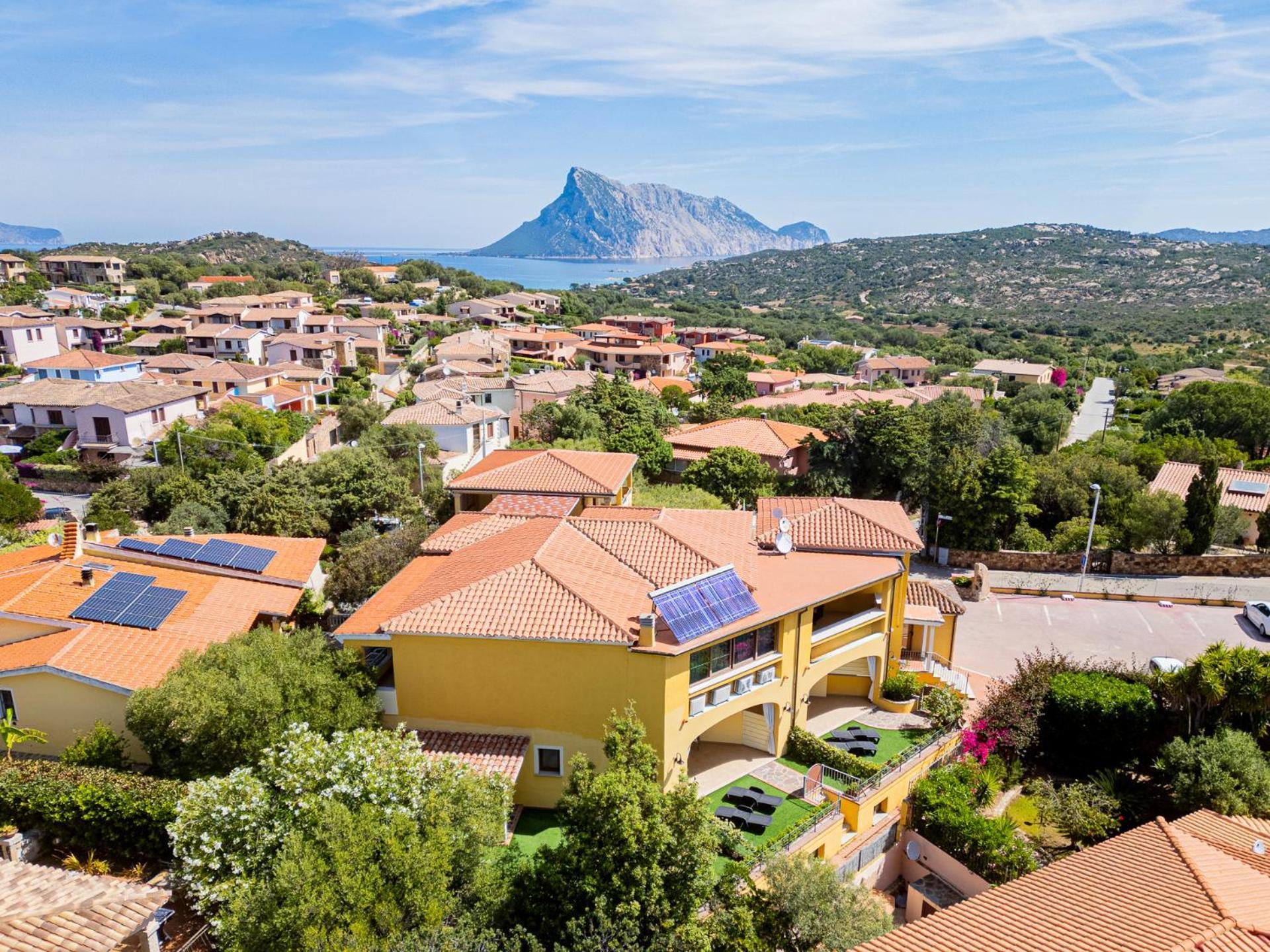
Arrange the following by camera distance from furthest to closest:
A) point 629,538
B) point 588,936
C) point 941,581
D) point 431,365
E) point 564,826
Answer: point 431,365 → point 941,581 → point 629,538 → point 564,826 → point 588,936

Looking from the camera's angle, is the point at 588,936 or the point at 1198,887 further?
the point at 1198,887

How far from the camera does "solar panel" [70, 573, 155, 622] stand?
74.1 feet

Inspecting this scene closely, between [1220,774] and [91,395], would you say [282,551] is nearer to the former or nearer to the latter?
[1220,774]

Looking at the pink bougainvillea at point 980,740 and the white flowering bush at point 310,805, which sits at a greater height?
the white flowering bush at point 310,805

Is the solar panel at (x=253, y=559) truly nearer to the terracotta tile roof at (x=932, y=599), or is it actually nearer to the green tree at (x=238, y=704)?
the green tree at (x=238, y=704)

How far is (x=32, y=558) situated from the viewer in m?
27.0

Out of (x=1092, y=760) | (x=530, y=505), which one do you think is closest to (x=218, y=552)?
(x=530, y=505)

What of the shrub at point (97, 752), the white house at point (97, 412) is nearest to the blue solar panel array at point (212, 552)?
the shrub at point (97, 752)

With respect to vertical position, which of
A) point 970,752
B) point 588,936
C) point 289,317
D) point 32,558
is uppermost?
point 289,317

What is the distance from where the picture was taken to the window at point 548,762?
2112cm


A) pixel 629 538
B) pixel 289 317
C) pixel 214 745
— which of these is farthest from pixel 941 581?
pixel 289 317

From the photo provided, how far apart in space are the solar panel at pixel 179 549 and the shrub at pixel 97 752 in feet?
26.5

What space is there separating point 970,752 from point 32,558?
1265 inches

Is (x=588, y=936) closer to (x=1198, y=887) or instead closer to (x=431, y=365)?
(x=1198, y=887)
